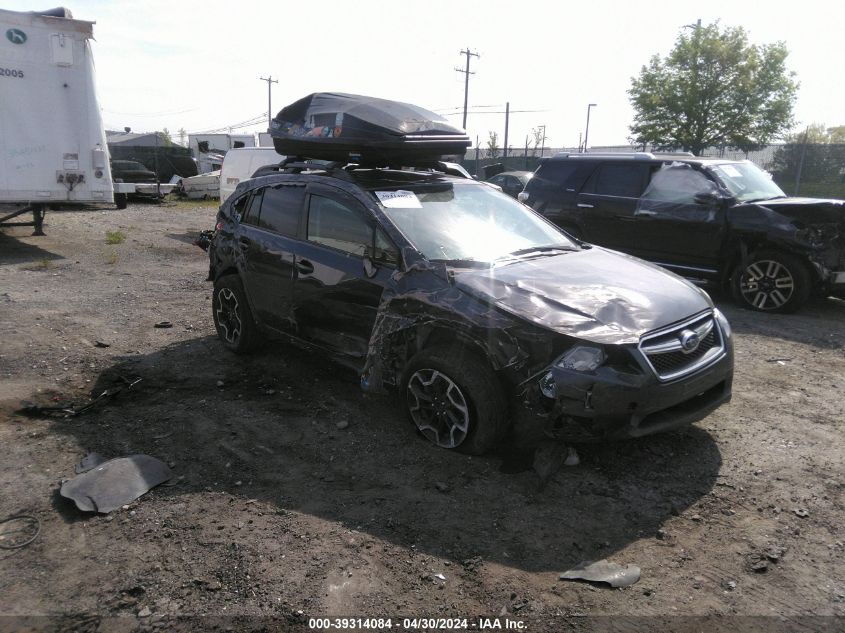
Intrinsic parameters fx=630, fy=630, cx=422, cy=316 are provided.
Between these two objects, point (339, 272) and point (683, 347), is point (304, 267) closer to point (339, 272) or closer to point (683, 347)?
point (339, 272)

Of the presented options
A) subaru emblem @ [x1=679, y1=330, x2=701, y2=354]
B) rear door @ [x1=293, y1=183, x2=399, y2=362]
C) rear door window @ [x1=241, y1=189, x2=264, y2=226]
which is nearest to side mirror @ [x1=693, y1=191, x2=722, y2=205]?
subaru emblem @ [x1=679, y1=330, x2=701, y2=354]

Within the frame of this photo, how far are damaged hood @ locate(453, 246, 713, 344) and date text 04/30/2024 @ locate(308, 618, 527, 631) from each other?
152 centimetres

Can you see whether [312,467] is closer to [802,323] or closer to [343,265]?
[343,265]

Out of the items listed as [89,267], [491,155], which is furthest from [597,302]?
[491,155]

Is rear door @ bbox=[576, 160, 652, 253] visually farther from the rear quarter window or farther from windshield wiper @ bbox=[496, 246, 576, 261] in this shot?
windshield wiper @ bbox=[496, 246, 576, 261]

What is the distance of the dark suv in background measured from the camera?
7293mm

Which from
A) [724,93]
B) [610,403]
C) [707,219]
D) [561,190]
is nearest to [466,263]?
[610,403]

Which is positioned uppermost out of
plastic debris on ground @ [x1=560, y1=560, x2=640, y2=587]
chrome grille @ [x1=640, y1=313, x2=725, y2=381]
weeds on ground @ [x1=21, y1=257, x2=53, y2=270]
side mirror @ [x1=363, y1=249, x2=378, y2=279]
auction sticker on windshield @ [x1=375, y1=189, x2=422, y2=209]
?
auction sticker on windshield @ [x1=375, y1=189, x2=422, y2=209]

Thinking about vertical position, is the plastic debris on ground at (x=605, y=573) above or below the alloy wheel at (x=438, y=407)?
below

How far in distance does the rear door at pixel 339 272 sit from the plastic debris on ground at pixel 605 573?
212 centimetres

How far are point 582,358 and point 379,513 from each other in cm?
138

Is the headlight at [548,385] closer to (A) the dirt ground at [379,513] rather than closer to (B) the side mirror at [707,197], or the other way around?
(A) the dirt ground at [379,513]

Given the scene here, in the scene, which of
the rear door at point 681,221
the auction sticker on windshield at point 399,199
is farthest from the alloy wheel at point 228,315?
the rear door at point 681,221

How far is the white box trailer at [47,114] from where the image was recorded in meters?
10.4
